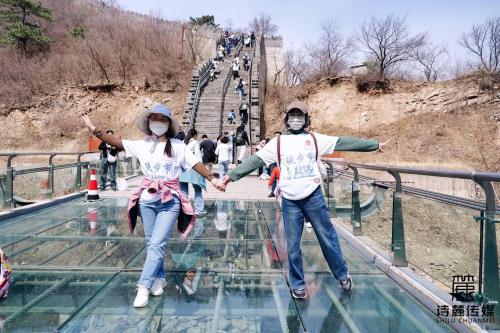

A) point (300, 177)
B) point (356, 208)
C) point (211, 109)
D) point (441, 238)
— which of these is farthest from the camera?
point (211, 109)

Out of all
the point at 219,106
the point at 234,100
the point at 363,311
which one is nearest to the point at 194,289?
the point at 363,311

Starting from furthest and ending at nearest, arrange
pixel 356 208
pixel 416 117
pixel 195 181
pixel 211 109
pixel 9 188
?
pixel 416 117
pixel 211 109
pixel 9 188
pixel 195 181
pixel 356 208

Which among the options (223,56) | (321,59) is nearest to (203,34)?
(223,56)

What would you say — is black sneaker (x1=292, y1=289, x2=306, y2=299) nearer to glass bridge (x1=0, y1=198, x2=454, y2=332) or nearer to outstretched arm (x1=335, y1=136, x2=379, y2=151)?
glass bridge (x1=0, y1=198, x2=454, y2=332)

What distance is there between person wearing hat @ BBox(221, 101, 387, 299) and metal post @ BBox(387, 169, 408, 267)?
3.43 ft

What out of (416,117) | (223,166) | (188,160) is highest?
(416,117)

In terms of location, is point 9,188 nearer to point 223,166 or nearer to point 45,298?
point 45,298

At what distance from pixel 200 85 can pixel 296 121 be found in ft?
79.7

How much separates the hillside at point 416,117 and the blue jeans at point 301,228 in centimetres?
2493

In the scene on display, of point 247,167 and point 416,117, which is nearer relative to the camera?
point 247,167

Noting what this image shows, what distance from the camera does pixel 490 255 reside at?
3.03m

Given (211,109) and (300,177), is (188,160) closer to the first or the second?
(300,177)

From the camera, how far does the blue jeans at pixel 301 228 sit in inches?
144

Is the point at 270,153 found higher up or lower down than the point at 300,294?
higher up
